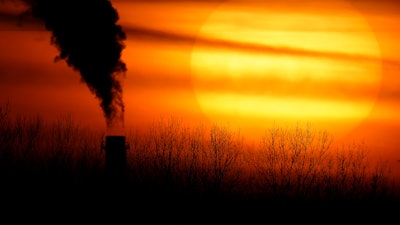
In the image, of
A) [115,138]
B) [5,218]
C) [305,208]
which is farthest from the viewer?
[305,208]

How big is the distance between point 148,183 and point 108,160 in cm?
1559

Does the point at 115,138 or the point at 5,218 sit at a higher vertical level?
the point at 115,138

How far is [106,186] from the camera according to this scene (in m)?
26.9

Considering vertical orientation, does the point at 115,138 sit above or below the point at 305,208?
above

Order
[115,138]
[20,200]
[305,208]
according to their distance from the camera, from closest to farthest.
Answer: [115,138] → [20,200] → [305,208]

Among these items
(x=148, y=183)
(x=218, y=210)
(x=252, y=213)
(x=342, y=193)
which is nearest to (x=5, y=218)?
(x=148, y=183)

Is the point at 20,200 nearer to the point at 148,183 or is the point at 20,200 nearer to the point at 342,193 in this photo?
the point at 148,183

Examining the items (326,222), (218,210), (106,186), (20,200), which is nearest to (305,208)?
(326,222)

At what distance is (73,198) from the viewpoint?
133ft

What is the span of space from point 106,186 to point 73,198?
14057mm

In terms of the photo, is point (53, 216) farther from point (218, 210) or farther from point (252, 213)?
point (252, 213)

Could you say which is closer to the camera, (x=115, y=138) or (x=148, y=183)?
(x=115, y=138)

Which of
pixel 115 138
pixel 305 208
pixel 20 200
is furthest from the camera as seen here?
pixel 305 208

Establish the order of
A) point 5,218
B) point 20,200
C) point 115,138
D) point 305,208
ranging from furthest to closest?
point 305,208 → point 20,200 → point 5,218 → point 115,138
